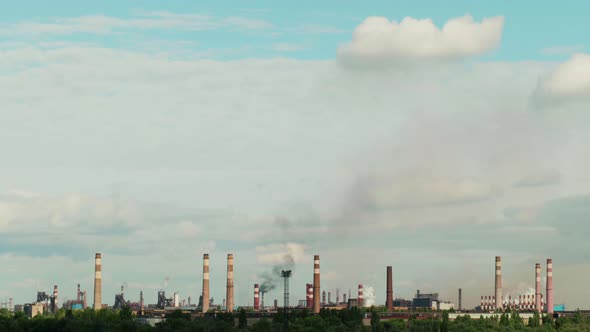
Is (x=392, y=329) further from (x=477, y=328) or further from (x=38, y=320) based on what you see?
(x=38, y=320)

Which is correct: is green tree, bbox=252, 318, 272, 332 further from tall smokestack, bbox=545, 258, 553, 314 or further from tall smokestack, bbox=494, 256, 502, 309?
tall smokestack, bbox=545, 258, 553, 314

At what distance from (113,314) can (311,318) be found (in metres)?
30.5

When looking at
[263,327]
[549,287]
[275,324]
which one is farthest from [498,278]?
[263,327]

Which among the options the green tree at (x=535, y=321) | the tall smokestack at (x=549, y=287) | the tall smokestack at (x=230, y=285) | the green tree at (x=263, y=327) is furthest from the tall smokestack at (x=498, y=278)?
the green tree at (x=263, y=327)

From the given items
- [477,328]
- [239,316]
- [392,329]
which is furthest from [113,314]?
[477,328]

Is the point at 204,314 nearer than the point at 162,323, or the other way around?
the point at 162,323

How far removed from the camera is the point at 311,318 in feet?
413

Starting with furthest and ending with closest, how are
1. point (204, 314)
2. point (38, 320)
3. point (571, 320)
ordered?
point (571, 320) < point (204, 314) < point (38, 320)

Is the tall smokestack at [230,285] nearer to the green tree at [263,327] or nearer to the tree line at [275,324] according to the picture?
the tree line at [275,324]

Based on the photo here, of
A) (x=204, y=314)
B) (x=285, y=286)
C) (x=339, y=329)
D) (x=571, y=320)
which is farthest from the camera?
(x=285, y=286)

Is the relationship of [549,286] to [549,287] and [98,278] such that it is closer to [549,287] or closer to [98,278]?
[549,287]

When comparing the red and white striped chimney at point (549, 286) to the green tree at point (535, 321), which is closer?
the green tree at point (535, 321)

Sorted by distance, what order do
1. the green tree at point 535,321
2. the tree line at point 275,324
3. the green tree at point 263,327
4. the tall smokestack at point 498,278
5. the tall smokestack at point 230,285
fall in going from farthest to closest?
the tall smokestack at point 498,278
the tall smokestack at point 230,285
the green tree at point 535,321
the tree line at point 275,324
the green tree at point 263,327

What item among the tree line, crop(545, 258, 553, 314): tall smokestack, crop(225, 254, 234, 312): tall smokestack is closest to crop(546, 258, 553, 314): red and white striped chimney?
crop(545, 258, 553, 314): tall smokestack
